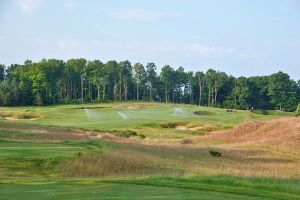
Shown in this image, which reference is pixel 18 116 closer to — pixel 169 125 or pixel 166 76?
pixel 169 125

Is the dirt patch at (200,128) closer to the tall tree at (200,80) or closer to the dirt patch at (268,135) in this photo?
the dirt patch at (268,135)

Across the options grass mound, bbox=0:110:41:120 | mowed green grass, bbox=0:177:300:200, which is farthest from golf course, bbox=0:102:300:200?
grass mound, bbox=0:110:41:120

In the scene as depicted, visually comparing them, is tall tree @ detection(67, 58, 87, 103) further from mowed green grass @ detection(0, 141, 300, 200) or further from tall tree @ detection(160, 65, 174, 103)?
mowed green grass @ detection(0, 141, 300, 200)

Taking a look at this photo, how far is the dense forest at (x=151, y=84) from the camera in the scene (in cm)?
14800

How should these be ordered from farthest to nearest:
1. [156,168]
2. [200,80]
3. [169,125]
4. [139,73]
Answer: [200,80] < [139,73] < [169,125] < [156,168]

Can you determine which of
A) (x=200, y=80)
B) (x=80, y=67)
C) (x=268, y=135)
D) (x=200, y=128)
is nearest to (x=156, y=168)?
(x=268, y=135)

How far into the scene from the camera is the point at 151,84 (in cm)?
16400

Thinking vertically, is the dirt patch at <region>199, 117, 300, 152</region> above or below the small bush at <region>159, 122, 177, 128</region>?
above

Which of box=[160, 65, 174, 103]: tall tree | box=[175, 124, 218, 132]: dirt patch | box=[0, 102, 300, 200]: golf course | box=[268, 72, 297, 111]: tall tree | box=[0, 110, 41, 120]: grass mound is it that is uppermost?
box=[160, 65, 174, 103]: tall tree

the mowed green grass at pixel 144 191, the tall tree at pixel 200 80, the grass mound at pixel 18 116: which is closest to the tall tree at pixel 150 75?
the tall tree at pixel 200 80

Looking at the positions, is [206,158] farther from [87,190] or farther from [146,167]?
[87,190]

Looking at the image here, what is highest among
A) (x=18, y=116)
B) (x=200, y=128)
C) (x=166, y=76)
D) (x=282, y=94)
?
(x=166, y=76)

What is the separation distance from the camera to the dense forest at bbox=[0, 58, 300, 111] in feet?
486

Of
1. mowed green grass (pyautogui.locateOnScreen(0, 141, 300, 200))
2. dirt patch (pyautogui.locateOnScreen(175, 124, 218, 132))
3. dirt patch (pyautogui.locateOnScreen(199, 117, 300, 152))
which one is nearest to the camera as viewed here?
mowed green grass (pyautogui.locateOnScreen(0, 141, 300, 200))
